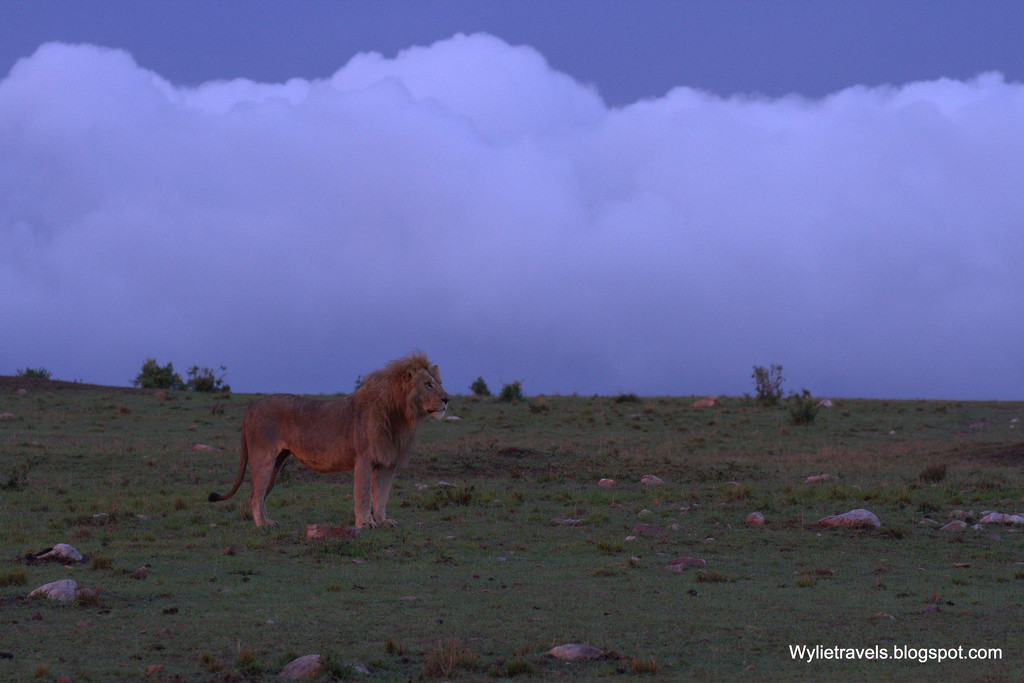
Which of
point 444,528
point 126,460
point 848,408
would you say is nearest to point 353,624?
point 444,528

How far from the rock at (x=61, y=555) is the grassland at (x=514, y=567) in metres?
0.27

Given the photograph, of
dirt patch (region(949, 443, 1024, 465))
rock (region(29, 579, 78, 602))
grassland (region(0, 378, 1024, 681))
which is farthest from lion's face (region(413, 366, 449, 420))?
dirt patch (region(949, 443, 1024, 465))

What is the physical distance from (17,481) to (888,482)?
54.9 feet

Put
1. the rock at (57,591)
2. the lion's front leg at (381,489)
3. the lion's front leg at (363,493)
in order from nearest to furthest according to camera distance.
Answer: the rock at (57,591) < the lion's front leg at (363,493) < the lion's front leg at (381,489)

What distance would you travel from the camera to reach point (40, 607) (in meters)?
8.65

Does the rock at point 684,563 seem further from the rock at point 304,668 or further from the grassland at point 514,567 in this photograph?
the rock at point 304,668

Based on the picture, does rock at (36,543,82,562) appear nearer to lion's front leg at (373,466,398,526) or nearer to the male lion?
the male lion

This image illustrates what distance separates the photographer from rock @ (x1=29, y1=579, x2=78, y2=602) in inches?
349

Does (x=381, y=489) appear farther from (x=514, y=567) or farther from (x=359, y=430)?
(x=514, y=567)

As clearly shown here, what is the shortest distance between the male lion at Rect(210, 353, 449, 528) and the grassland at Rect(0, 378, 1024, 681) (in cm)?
74

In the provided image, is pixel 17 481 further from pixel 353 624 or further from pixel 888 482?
pixel 888 482

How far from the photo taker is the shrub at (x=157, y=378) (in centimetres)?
4588

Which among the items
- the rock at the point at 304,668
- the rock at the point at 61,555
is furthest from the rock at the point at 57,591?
the rock at the point at 304,668

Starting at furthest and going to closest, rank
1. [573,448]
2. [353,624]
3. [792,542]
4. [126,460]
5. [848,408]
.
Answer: [848,408] < [573,448] < [126,460] < [792,542] < [353,624]
